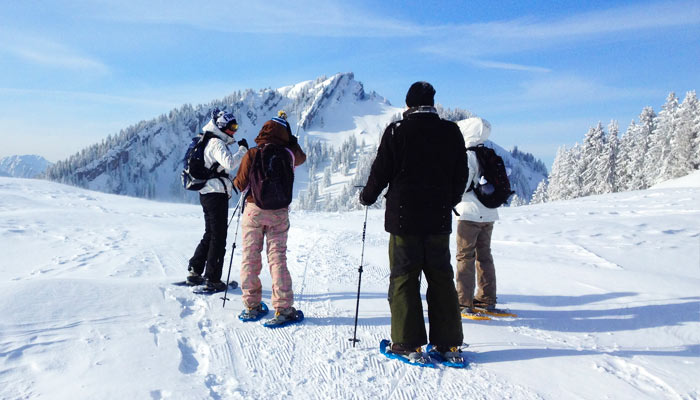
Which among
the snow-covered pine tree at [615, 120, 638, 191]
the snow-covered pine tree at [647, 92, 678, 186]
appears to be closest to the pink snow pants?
the snow-covered pine tree at [647, 92, 678, 186]

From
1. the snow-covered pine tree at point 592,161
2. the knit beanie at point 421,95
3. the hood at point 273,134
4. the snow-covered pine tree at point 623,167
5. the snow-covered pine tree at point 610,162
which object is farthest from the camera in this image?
the snow-covered pine tree at point 592,161

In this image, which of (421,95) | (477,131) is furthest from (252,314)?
(477,131)

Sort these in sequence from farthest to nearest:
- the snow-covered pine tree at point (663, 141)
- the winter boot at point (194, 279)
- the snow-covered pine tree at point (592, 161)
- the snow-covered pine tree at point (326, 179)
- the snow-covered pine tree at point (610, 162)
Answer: the snow-covered pine tree at point (326, 179) → the snow-covered pine tree at point (592, 161) → the snow-covered pine tree at point (610, 162) → the snow-covered pine tree at point (663, 141) → the winter boot at point (194, 279)

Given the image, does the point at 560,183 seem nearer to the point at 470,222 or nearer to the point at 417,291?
the point at 470,222

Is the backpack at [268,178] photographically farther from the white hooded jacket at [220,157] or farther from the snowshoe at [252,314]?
the snowshoe at [252,314]

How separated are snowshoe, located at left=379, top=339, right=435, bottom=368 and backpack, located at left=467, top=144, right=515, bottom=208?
215 centimetres

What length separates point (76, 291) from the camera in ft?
14.7

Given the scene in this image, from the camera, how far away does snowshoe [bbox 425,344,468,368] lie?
11.6ft

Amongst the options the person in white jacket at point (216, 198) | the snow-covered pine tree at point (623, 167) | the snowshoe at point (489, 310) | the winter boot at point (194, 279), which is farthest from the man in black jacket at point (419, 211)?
the snow-covered pine tree at point (623, 167)

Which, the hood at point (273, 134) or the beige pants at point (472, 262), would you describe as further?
the beige pants at point (472, 262)

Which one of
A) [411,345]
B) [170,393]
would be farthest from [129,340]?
[411,345]

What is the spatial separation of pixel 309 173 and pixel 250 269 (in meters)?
196

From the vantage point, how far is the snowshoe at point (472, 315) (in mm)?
4957

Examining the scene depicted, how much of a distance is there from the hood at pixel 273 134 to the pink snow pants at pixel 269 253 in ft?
2.52
